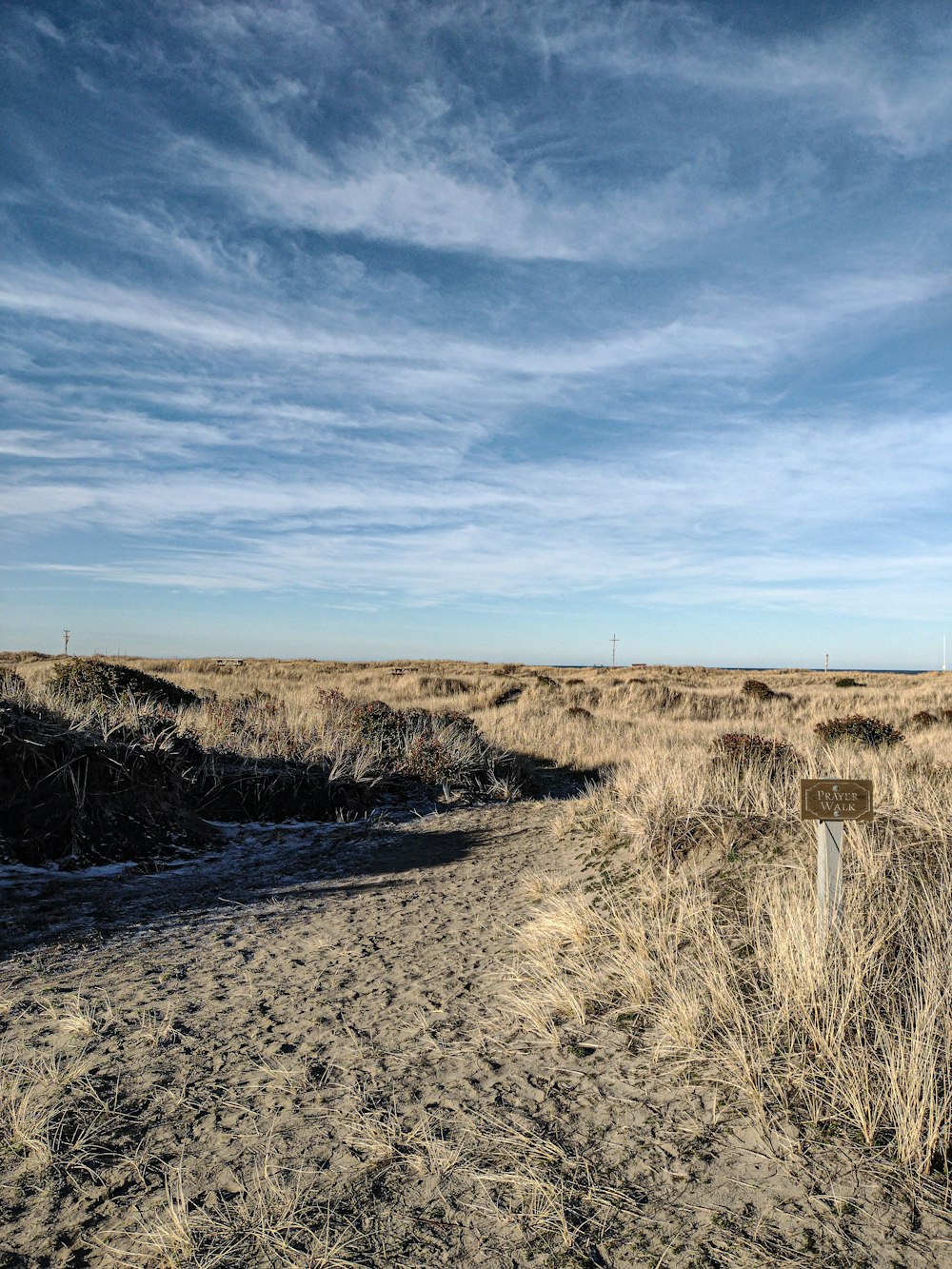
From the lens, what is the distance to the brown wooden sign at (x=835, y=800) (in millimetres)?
3979

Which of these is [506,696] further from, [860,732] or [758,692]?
[860,732]

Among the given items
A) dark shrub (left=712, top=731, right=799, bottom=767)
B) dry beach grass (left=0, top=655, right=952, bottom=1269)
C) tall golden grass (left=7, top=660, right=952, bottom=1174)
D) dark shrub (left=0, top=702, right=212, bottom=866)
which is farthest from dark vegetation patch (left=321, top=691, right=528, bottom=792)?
dry beach grass (left=0, top=655, right=952, bottom=1269)

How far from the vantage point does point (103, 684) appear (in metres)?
13.6

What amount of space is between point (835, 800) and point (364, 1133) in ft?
8.92

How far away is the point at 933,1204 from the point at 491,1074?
1.67 meters

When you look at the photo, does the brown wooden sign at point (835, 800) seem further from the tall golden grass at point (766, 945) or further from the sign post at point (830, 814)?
the tall golden grass at point (766, 945)

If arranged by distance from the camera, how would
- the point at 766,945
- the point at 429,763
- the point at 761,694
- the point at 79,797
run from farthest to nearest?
the point at 761,694 → the point at 429,763 → the point at 79,797 → the point at 766,945

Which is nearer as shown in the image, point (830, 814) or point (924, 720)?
point (830, 814)

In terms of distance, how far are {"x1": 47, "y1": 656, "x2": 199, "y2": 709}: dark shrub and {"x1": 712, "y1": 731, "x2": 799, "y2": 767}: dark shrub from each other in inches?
340

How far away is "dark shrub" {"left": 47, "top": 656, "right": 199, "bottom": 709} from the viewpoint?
12859 millimetres

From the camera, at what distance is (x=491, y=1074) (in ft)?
11.2

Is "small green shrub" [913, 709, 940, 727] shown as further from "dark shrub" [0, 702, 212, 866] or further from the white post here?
"dark shrub" [0, 702, 212, 866]

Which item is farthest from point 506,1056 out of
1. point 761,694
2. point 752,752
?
point 761,694

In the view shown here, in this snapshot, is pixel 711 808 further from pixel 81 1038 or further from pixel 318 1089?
pixel 81 1038
